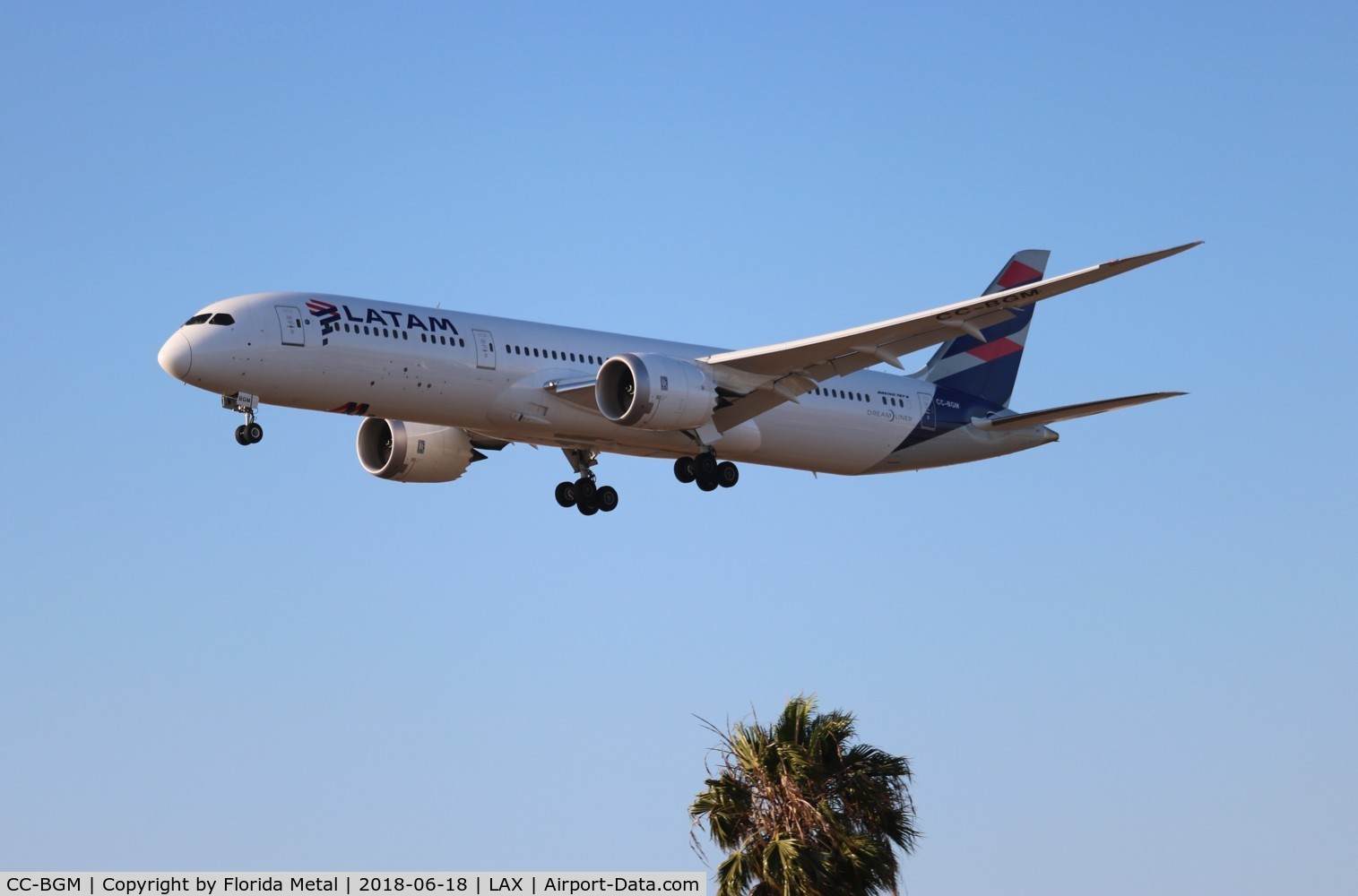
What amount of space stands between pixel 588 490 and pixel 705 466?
381 centimetres

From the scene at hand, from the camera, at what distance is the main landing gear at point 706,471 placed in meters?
40.9

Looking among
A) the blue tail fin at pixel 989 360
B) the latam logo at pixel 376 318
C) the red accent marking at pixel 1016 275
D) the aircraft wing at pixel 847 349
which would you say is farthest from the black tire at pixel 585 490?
the red accent marking at pixel 1016 275

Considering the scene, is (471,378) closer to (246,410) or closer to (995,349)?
(246,410)

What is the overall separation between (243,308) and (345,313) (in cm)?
198

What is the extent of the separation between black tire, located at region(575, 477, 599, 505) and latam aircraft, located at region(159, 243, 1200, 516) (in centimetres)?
3

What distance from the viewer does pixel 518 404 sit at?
125 ft

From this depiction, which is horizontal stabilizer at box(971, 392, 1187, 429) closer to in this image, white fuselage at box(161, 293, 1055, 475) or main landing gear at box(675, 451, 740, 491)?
white fuselage at box(161, 293, 1055, 475)

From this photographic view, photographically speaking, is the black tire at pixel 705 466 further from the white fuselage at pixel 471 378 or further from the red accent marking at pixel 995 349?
the red accent marking at pixel 995 349

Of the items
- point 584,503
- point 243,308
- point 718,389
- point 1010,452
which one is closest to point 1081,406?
point 1010,452

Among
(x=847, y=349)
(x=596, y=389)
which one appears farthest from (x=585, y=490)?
(x=847, y=349)

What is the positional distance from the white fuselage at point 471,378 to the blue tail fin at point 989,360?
11.5 feet

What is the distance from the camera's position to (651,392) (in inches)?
1486

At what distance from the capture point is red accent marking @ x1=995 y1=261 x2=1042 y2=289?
49812mm

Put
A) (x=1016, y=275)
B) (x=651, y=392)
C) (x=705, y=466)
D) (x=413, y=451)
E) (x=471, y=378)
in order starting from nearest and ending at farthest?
(x=471, y=378) → (x=651, y=392) → (x=705, y=466) → (x=413, y=451) → (x=1016, y=275)
